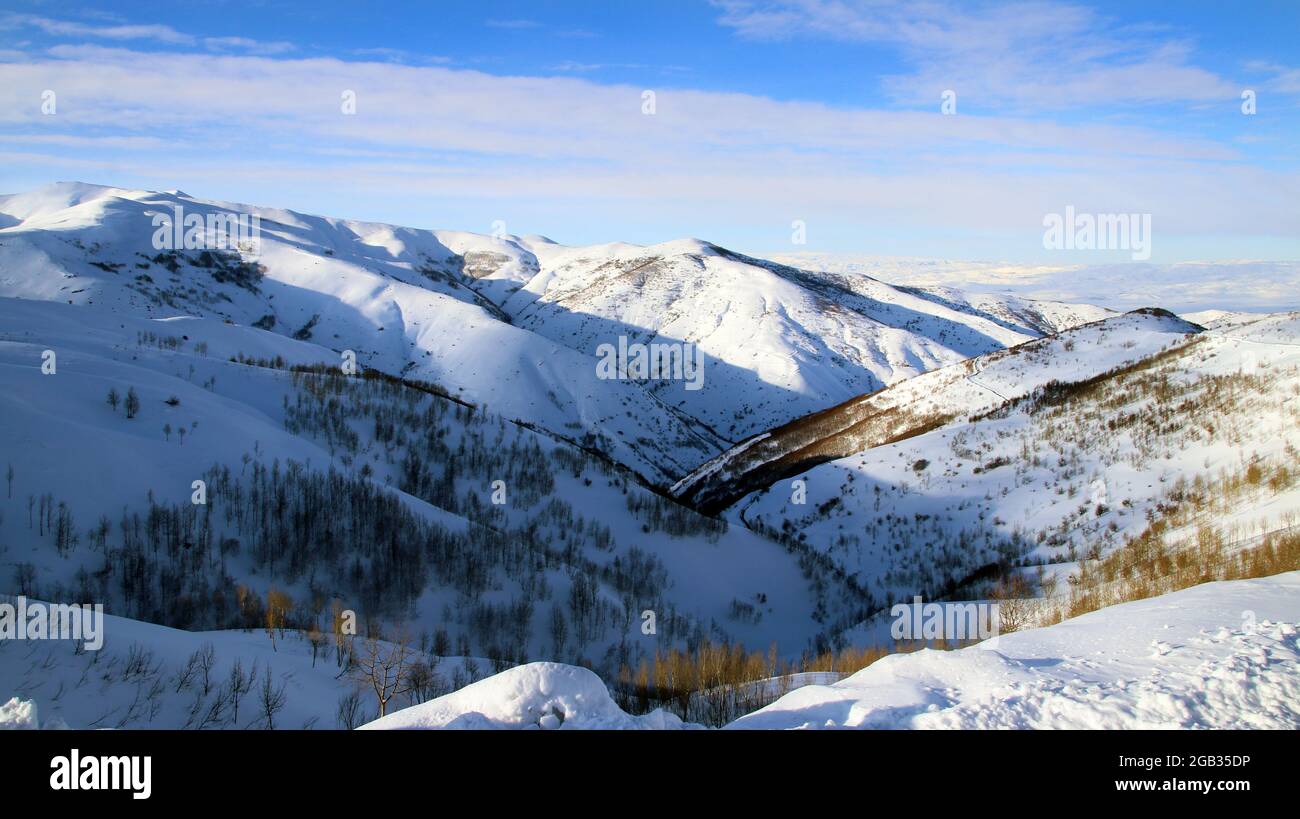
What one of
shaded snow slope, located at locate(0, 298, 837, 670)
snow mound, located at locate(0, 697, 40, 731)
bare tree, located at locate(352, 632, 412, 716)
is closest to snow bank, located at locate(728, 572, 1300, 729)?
snow mound, located at locate(0, 697, 40, 731)

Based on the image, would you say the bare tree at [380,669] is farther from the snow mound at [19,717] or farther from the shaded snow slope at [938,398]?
the shaded snow slope at [938,398]

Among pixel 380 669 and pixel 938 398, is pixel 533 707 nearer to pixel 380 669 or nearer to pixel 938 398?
pixel 380 669

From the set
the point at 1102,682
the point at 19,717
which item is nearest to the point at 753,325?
the point at 1102,682

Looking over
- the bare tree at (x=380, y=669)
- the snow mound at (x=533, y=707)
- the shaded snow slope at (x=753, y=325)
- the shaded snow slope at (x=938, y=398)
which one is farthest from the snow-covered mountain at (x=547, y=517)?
the shaded snow slope at (x=753, y=325)

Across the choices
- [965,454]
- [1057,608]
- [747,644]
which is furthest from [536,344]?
[1057,608]

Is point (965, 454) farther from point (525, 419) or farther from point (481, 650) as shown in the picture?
point (525, 419)

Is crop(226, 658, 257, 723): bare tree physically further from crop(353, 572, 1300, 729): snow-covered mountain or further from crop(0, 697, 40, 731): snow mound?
crop(0, 697, 40, 731): snow mound
